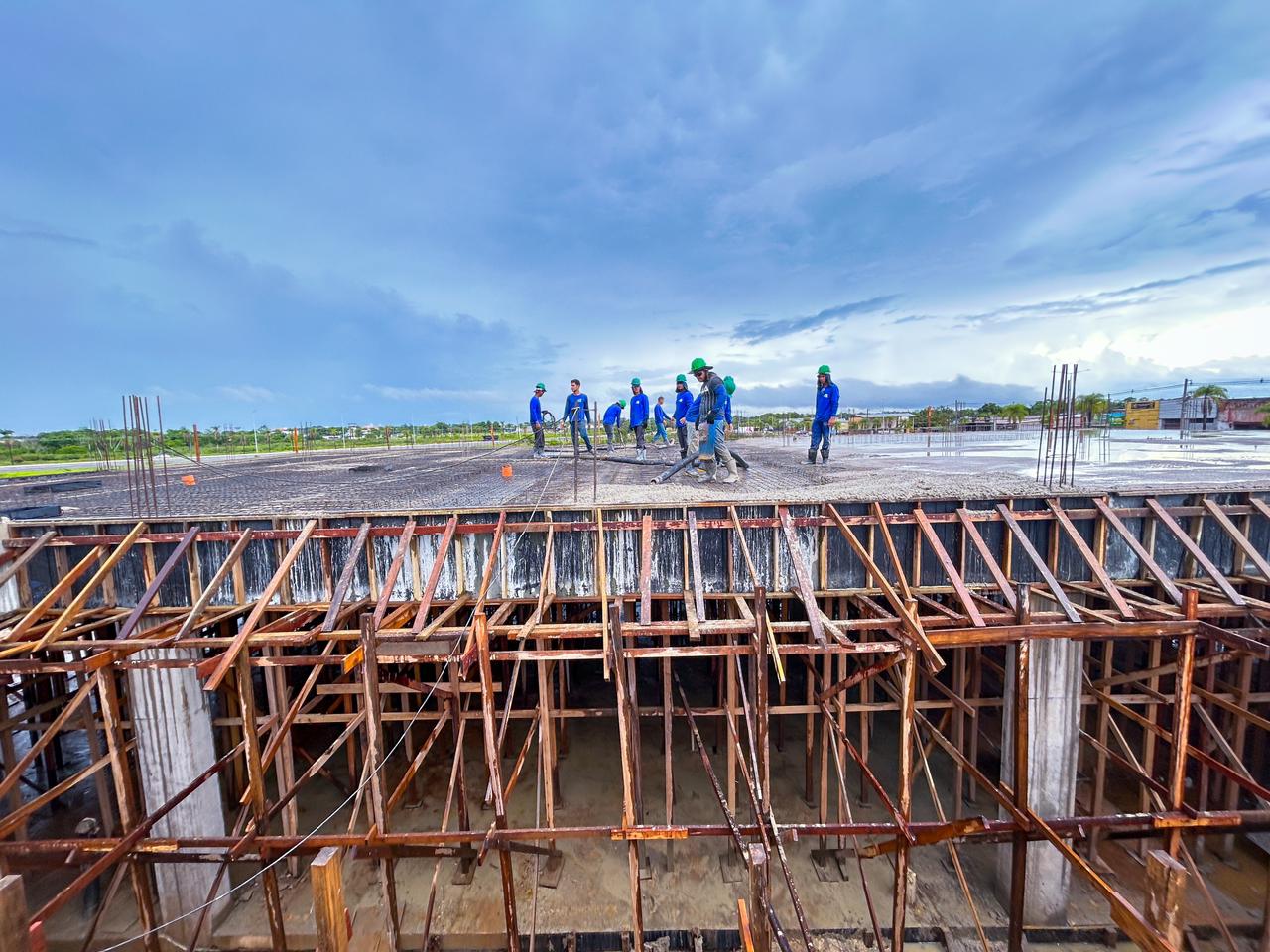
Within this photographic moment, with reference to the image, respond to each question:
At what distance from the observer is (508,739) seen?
36.7 ft

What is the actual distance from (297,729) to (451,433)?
146ft

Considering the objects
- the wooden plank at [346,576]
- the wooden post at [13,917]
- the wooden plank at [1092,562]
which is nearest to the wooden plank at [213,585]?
the wooden plank at [346,576]

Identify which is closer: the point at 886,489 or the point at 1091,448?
the point at 886,489

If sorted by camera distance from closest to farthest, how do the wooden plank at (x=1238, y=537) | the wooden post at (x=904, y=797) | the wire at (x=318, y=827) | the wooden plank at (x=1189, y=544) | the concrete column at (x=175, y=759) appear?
the wire at (x=318, y=827), the wooden post at (x=904, y=797), the wooden plank at (x=1189, y=544), the concrete column at (x=175, y=759), the wooden plank at (x=1238, y=537)

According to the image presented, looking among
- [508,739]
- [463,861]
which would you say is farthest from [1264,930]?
[508,739]

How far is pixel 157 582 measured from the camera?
736cm

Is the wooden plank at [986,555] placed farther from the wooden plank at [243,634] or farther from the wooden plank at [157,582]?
the wooden plank at [157,582]

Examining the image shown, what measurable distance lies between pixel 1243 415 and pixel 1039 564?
44052 mm

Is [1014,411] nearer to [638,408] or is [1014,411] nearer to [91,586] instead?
[638,408]

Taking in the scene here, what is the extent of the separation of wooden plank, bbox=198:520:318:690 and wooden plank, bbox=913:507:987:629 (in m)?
9.01

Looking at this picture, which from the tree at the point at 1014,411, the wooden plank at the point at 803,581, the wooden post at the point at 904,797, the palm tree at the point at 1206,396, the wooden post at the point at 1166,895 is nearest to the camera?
the wooden post at the point at 1166,895

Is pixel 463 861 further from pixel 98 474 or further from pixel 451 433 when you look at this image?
pixel 451 433

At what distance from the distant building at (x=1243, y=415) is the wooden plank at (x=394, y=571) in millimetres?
45671

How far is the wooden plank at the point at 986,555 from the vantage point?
22.1ft
